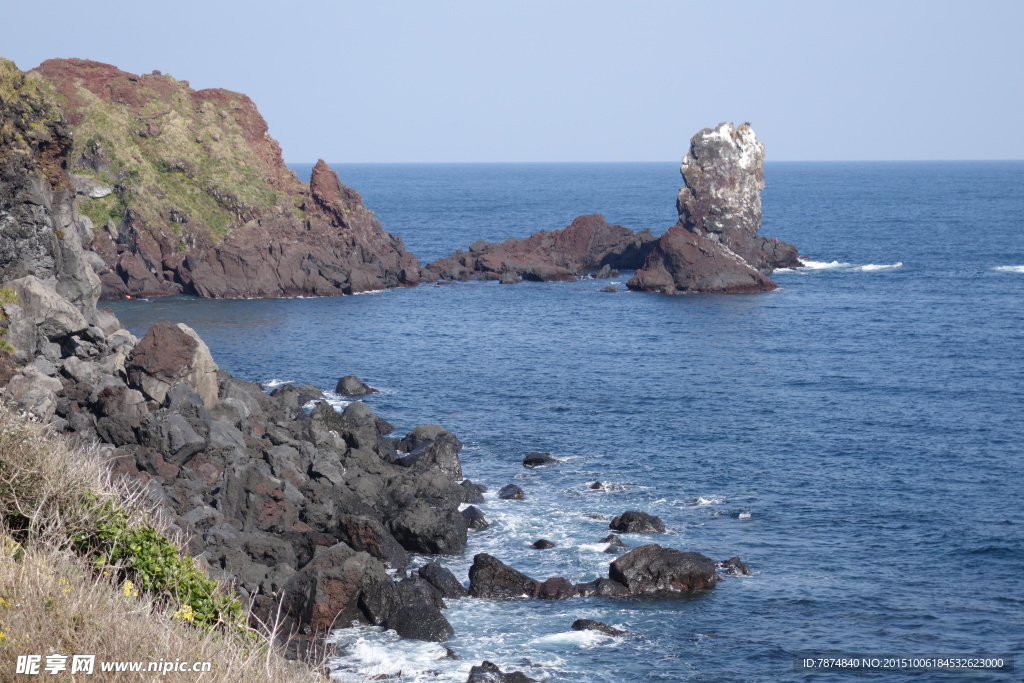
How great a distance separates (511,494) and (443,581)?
1145 centimetres

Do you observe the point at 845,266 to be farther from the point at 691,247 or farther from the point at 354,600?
the point at 354,600

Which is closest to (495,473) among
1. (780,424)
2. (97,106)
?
(780,424)

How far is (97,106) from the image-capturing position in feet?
388

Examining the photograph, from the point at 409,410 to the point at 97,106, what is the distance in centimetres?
7678

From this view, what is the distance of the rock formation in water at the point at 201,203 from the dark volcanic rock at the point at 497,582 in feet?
246

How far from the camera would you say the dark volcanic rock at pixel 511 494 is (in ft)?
157

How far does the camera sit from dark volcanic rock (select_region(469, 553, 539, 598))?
36.9m

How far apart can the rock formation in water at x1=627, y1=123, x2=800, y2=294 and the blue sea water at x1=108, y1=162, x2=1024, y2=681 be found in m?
4.89

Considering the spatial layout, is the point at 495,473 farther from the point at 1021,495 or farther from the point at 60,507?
the point at 60,507

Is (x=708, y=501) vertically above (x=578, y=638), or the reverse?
(x=708, y=501)

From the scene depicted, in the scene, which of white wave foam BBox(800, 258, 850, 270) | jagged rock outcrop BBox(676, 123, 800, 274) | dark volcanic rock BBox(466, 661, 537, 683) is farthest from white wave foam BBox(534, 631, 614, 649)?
white wave foam BBox(800, 258, 850, 270)

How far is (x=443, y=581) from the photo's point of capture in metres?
36.9

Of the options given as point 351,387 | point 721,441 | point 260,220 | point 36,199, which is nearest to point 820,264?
point 260,220

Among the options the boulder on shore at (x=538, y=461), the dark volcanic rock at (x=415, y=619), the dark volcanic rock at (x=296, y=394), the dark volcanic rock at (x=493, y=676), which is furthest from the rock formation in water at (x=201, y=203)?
the dark volcanic rock at (x=493, y=676)
